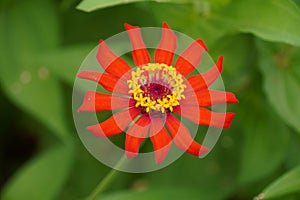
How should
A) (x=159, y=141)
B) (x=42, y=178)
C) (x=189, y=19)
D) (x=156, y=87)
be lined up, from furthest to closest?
(x=42, y=178)
(x=189, y=19)
(x=156, y=87)
(x=159, y=141)

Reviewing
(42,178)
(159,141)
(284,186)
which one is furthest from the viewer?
(42,178)

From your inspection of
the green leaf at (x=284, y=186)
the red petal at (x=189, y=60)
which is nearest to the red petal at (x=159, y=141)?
the red petal at (x=189, y=60)

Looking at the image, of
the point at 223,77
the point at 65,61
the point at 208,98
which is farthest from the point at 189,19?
the point at 208,98

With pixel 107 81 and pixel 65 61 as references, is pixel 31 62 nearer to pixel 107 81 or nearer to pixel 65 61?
pixel 65 61

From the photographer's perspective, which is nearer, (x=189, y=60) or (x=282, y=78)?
(x=189, y=60)

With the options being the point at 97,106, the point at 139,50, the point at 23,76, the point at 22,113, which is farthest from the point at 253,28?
the point at 22,113

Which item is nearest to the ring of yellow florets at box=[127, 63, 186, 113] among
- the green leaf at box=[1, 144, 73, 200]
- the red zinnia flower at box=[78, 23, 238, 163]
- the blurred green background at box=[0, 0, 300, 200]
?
the red zinnia flower at box=[78, 23, 238, 163]

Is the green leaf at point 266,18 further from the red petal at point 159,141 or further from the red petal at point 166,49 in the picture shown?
the red petal at point 159,141

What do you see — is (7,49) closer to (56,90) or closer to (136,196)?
(56,90)
